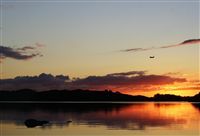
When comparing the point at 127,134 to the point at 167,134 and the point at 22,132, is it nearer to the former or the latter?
the point at 167,134

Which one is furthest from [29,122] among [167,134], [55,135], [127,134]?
[167,134]

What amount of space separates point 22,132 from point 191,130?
21.9 m

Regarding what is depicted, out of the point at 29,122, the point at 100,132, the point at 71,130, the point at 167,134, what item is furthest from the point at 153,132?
the point at 29,122

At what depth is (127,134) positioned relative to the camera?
47.4m

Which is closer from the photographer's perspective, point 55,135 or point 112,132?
point 55,135

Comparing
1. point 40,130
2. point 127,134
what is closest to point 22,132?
point 40,130

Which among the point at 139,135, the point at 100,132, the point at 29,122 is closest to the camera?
the point at 139,135

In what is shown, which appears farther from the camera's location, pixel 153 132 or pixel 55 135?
pixel 153 132

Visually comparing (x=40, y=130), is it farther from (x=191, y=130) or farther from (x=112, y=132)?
(x=191, y=130)

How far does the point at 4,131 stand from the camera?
51375 mm

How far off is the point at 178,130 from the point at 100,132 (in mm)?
10641

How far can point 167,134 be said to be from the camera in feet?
157

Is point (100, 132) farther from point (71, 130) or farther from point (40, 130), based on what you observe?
point (40, 130)

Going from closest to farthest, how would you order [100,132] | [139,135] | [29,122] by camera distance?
[139,135] → [100,132] → [29,122]
